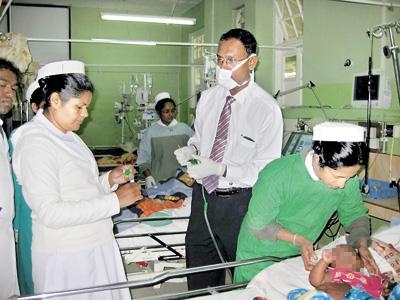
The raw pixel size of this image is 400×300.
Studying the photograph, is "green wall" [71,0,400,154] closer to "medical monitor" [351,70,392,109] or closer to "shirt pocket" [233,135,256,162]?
"medical monitor" [351,70,392,109]

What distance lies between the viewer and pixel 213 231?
232cm

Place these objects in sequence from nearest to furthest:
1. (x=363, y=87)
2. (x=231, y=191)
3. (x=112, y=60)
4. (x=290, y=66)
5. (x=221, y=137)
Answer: (x=231, y=191)
(x=221, y=137)
(x=363, y=87)
(x=290, y=66)
(x=112, y=60)

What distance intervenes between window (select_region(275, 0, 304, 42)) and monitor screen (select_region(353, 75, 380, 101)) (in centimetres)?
Answer: 204

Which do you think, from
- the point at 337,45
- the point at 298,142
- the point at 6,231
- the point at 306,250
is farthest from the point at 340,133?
the point at 337,45

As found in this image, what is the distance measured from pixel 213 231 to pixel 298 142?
205 cm

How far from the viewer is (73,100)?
1.64m

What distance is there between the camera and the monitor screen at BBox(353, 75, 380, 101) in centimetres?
341

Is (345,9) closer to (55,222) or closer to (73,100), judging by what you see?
(73,100)

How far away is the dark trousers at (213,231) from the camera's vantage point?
2.27 metres

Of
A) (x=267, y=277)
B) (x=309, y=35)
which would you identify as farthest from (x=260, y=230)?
(x=309, y=35)

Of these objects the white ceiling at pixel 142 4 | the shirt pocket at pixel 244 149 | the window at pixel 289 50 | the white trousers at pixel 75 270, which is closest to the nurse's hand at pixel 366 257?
the shirt pocket at pixel 244 149

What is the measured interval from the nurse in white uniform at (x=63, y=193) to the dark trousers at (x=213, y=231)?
71 cm

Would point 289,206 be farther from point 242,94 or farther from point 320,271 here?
point 242,94

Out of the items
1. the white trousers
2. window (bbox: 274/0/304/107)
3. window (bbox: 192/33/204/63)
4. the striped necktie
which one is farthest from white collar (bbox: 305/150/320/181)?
window (bbox: 192/33/204/63)
